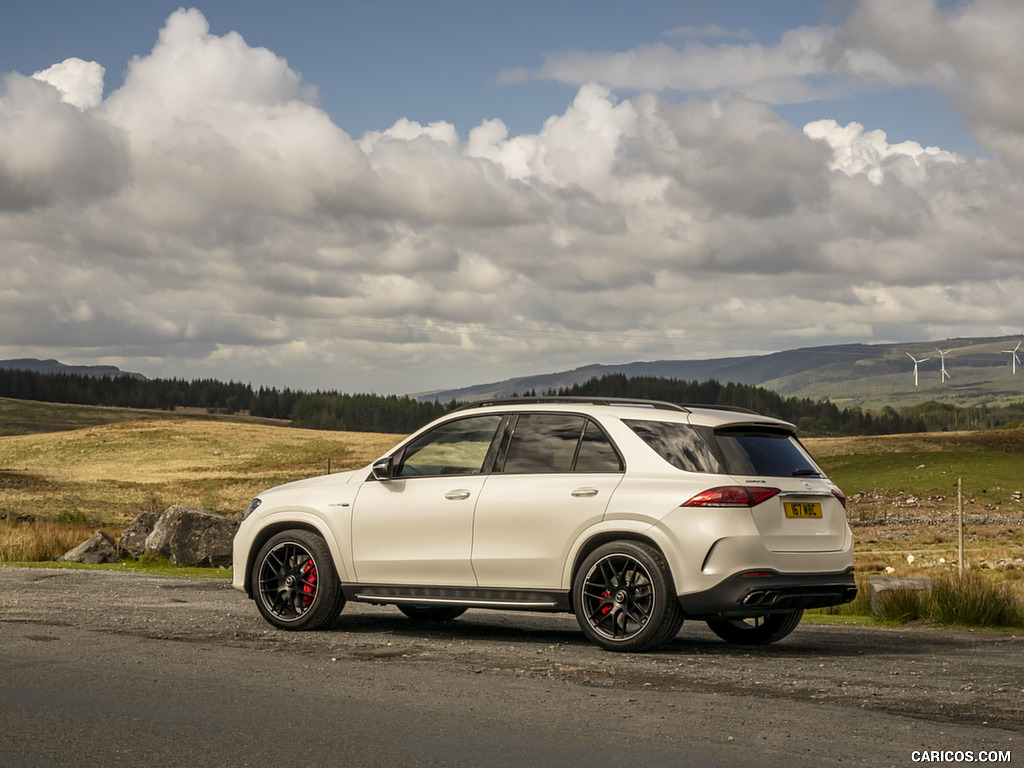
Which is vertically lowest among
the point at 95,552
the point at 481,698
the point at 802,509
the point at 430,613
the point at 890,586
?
the point at 95,552

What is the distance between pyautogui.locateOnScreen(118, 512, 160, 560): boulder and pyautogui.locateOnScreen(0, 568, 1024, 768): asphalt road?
12.3 m

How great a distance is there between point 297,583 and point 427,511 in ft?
5.15

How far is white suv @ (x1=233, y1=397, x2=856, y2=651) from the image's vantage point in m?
9.14

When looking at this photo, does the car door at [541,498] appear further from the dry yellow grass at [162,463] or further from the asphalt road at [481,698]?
the dry yellow grass at [162,463]

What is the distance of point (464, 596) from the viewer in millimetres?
10117

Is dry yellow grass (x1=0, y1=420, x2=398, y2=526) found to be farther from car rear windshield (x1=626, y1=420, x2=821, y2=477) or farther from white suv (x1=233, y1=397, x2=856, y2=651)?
car rear windshield (x1=626, y1=420, x2=821, y2=477)

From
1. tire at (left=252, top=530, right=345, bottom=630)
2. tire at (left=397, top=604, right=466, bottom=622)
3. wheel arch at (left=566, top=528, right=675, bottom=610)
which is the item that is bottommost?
tire at (left=397, top=604, right=466, bottom=622)

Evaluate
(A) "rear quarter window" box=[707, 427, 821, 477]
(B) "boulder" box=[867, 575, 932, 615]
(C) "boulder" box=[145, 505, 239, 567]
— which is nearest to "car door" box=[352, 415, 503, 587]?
(A) "rear quarter window" box=[707, 427, 821, 477]

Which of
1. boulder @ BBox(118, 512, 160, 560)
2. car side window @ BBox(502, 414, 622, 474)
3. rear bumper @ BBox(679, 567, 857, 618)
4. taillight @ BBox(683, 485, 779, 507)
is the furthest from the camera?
boulder @ BBox(118, 512, 160, 560)

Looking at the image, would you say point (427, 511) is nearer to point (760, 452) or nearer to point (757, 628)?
point (760, 452)

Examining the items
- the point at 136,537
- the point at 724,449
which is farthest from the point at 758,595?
the point at 136,537

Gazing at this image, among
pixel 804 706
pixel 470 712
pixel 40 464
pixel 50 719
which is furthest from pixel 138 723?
pixel 40 464

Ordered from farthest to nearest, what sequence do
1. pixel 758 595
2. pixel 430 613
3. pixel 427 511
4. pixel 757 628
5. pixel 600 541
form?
pixel 430 613 < pixel 757 628 < pixel 427 511 < pixel 600 541 < pixel 758 595

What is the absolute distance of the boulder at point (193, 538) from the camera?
73.3ft
